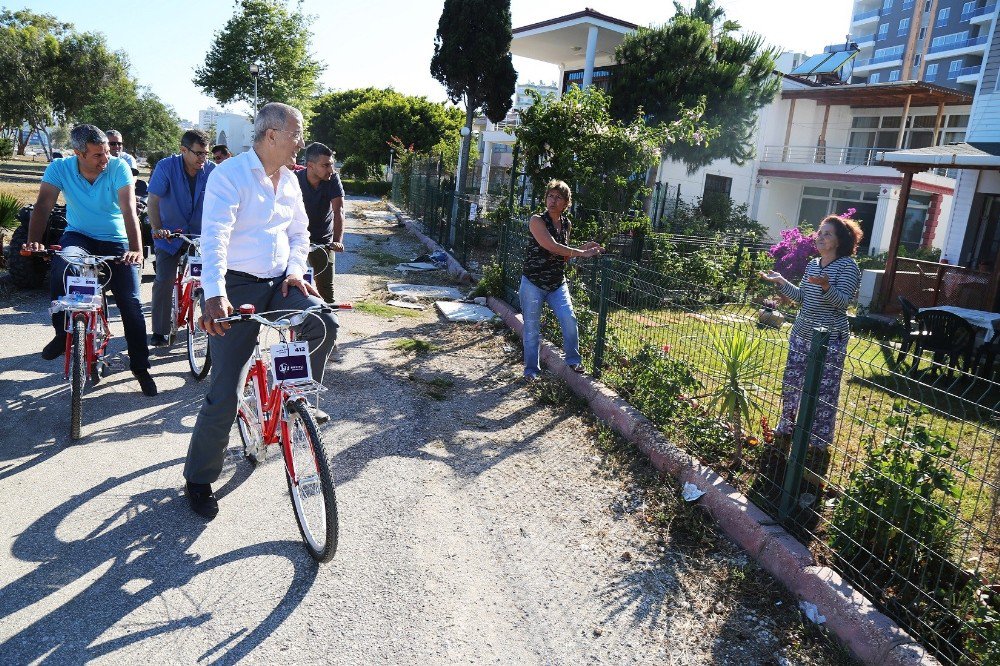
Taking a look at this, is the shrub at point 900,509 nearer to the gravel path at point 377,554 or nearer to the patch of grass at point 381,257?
the gravel path at point 377,554

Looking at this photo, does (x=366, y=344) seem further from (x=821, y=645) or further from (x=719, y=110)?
(x=719, y=110)

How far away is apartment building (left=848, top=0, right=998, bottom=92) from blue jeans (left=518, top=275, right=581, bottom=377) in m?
69.1

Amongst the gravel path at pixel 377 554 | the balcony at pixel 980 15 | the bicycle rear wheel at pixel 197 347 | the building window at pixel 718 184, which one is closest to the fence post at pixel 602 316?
the gravel path at pixel 377 554

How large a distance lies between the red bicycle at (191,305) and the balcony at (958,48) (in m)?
74.3

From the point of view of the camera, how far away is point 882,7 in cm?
8212

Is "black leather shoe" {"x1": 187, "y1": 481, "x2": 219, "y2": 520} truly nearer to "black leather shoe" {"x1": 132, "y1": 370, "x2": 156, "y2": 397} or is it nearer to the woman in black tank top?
"black leather shoe" {"x1": 132, "y1": 370, "x2": 156, "y2": 397}

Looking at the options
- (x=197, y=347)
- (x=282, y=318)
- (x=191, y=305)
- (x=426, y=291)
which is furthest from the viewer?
(x=426, y=291)

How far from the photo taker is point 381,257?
14.5 meters

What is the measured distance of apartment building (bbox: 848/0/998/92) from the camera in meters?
65.9

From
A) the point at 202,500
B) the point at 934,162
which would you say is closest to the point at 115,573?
the point at 202,500

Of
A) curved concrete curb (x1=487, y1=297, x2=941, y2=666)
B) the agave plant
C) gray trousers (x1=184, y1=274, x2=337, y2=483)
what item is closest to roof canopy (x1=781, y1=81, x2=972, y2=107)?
the agave plant

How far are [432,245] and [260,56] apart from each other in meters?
30.6

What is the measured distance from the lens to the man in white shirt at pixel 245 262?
11.5ft

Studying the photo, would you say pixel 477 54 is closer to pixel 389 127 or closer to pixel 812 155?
pixel 812 155
